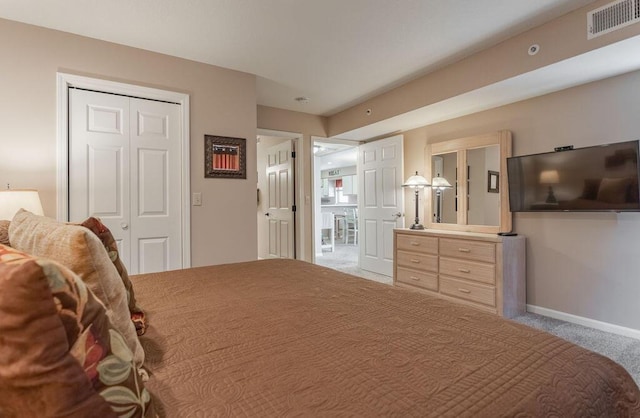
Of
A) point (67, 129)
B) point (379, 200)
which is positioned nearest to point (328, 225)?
point (379, 200)

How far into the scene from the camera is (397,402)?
2.23 feet

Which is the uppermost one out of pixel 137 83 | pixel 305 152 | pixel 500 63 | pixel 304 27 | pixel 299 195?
pixel 304 27

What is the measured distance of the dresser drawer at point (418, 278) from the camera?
368cm

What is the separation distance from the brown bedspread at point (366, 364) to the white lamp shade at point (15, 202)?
142cm

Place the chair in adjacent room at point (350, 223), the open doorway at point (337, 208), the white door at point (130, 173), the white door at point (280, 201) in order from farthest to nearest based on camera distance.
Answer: the chair in adjacent room at point (350, 223) < the open doorway at point (337, 208) < the white door at point (280, 201) < the white door at point (130, 173)

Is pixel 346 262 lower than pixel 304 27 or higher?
lower

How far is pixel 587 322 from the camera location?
2869 mm

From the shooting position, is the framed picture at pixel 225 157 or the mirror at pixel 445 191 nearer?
the framed picture at pixel 225 157

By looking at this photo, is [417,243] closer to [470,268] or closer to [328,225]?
[470,268]

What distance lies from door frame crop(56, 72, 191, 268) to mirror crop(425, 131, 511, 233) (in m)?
2.98

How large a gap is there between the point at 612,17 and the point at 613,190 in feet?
4.22

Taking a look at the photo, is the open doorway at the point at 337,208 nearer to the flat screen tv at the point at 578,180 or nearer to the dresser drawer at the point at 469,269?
the dresser drawer at the point at 469,269

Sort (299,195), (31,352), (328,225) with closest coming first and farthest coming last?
(31,352)
(299,195)
(328,225)

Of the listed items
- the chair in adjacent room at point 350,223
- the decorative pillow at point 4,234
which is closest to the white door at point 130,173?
the decorative pillow at point 4,234
